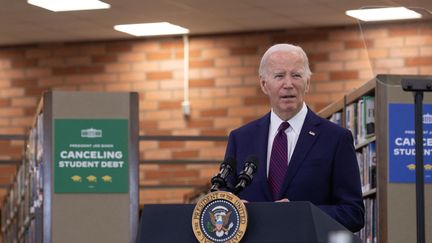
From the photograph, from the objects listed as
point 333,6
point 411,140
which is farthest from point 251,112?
point 411,140

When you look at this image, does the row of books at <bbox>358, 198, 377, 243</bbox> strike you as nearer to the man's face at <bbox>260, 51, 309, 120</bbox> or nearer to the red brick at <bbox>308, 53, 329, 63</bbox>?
the man's face at <bbox>260, 51, 309, 120</bbox>

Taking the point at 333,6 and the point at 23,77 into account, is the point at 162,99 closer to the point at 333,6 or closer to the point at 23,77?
the point at 23,77

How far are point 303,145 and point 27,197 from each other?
227 inches

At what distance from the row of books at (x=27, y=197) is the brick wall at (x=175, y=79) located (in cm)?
137

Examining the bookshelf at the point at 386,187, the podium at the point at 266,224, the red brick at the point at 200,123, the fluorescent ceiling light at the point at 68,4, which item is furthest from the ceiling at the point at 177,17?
the podium at the point at 266,224

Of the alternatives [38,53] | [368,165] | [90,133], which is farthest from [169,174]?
[368,165]

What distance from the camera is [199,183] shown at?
41.3 ft

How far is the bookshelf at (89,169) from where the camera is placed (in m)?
7.44

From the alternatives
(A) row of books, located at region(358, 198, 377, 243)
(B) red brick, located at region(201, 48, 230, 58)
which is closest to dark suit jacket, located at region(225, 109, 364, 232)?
(A) row of books, located at region(358, 198, 377, 243)

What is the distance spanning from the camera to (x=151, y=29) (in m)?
12.2

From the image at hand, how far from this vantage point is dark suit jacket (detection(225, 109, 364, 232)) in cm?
363

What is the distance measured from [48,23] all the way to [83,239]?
4779mm

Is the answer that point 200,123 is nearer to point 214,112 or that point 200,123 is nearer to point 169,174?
point 214,112

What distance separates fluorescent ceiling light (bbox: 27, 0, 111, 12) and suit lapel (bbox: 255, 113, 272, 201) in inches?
282
